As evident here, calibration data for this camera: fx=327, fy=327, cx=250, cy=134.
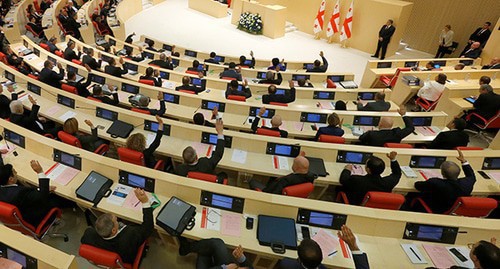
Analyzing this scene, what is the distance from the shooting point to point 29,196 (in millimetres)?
3490

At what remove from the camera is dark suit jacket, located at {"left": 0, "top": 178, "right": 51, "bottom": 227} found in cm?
346

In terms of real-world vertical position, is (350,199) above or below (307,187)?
below

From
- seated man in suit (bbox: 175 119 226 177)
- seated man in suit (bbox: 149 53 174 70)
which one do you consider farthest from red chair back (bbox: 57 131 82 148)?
seated man in suit (bbox: 149 53 174 70)

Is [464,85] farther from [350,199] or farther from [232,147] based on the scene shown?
[232,147]

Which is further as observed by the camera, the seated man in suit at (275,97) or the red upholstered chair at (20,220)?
the seated man in suit at (275,97)

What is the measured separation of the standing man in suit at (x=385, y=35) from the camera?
11.0 meters

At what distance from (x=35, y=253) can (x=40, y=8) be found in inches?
615

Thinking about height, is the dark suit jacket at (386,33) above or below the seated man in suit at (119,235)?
above

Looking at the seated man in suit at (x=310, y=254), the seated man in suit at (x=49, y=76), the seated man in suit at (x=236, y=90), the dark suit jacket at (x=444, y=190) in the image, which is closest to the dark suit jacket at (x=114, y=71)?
the seated man in suit at (x=49, y=76)

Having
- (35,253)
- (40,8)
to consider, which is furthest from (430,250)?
(40,8)

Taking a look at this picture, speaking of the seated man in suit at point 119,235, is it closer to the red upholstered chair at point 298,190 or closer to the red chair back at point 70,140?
the red upholstered chair at point 298,190

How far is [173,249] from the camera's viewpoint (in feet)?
13.1

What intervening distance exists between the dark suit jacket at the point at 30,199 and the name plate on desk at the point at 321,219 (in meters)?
2.78

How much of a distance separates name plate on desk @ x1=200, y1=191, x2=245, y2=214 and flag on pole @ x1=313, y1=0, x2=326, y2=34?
1123 cm
